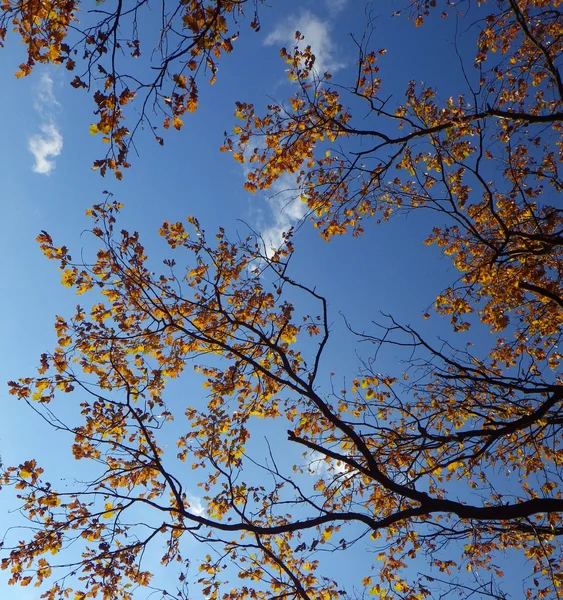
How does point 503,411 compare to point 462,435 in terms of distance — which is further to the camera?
point 503,411

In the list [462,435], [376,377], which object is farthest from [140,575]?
[462,435]

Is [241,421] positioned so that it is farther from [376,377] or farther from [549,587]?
[549,587]

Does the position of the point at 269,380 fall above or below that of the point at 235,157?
below

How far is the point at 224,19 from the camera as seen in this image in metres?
4.74

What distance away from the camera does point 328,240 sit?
392 inches

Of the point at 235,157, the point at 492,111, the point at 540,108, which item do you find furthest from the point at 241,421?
the point at 540,108

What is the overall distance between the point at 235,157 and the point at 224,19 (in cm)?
411

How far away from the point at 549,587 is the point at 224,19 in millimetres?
9637

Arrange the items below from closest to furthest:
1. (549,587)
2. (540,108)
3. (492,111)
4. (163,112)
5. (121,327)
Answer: (163,112)
(549,587)
(492,111)
(121,327)
(540,108)

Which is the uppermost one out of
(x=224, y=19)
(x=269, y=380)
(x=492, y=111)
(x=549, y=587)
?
(x=492, y=111)

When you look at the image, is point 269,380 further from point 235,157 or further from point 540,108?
point 540,108

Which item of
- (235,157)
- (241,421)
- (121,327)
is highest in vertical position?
(235,157)

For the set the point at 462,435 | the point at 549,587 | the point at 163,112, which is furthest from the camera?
the point at 549,587

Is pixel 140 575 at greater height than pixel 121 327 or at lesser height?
lesser
